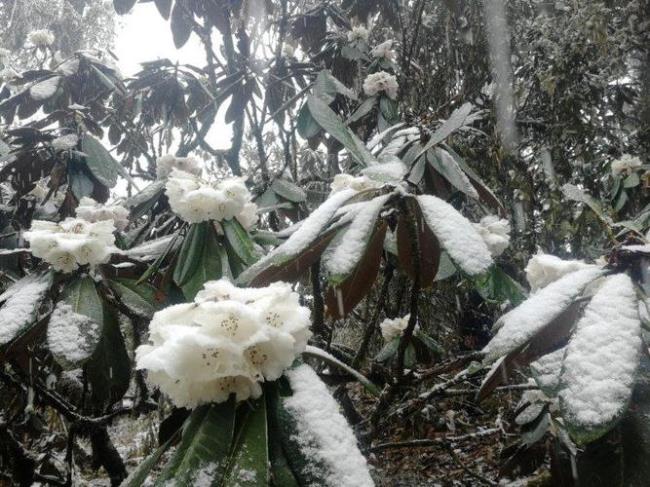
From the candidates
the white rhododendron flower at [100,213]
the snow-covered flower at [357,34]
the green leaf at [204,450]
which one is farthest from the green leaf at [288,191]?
the snow-covered flower at [357,34]

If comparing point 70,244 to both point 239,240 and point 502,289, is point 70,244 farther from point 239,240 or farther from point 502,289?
point 502,289

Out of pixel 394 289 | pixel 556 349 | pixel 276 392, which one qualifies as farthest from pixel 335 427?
pixel 394 289

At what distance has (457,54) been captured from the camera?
393cm

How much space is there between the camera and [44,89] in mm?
2475

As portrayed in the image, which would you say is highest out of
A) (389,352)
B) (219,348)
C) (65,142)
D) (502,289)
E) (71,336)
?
(65,142)

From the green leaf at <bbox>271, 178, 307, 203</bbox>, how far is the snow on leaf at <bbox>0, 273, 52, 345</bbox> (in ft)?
3.13

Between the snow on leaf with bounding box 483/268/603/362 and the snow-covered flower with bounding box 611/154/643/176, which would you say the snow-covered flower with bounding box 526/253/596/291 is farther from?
the snow-covered flower with bounding box 611/154/643/176

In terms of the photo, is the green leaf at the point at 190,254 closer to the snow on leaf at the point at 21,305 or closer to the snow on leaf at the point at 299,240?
the snow on leaf at the point at 21,305

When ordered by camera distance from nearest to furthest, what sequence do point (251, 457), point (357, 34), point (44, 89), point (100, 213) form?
point (251, 457)
point (100, 213)
point (44, 89)
point (357, 34)

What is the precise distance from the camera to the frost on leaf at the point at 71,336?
0.96 metres

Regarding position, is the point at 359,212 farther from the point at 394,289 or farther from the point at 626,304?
the point at 394,289

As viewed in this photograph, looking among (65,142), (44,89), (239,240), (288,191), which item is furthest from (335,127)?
(44,89)

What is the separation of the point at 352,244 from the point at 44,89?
7.78ft

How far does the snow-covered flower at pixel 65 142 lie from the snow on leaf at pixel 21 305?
→ 99 cm
